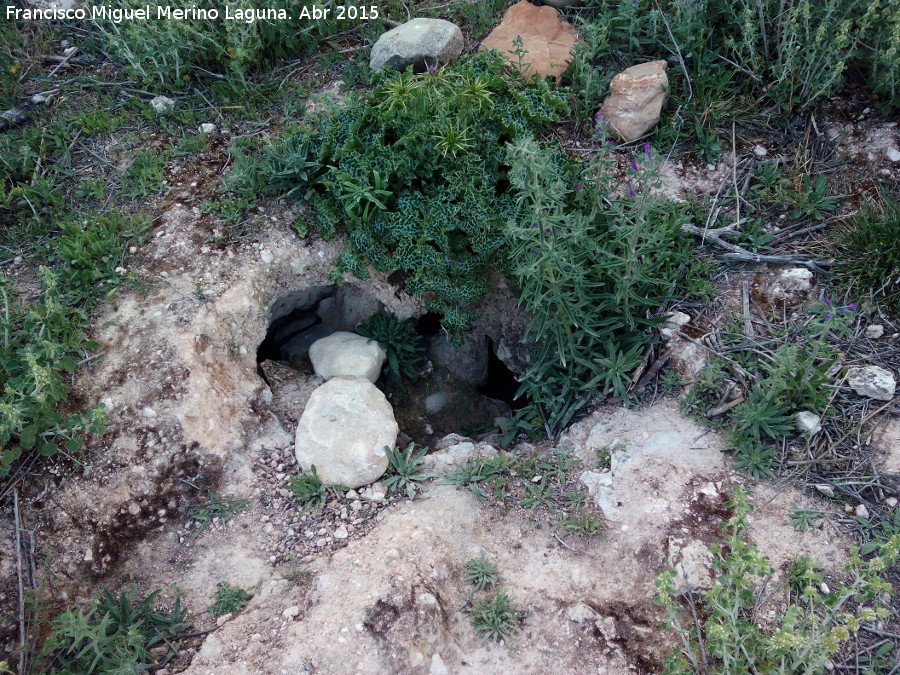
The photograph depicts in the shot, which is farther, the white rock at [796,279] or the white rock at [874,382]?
the white rock at [796,279]

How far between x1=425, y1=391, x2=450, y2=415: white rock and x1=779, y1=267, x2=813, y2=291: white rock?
2276mm

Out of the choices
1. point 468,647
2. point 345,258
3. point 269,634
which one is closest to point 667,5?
point 345,258

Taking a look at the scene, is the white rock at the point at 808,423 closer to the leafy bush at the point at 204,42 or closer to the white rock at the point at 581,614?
the white rock at the point at 581,614

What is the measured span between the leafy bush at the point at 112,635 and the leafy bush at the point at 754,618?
2.06m

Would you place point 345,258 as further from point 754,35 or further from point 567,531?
point 754,35

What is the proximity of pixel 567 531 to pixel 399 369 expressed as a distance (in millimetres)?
1747

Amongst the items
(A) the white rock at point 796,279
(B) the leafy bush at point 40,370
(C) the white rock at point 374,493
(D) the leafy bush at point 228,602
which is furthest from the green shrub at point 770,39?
(D) the leafy bush at point 228,602

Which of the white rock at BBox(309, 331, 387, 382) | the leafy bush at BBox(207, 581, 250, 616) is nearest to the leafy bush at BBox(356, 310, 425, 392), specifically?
the white rock at BBox(309, 331, 387, 382)

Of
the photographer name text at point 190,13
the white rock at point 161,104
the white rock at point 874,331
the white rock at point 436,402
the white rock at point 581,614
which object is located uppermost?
the photographer name text at point 190,13

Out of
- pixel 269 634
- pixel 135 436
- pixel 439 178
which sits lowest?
pixel 269 634

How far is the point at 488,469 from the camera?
3186 millimetres

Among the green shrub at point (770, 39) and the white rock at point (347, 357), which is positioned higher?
the green shrub at point (770, 39)

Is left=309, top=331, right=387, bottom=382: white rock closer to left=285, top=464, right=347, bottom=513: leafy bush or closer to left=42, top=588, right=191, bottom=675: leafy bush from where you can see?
left=285, top=464, right=347, bottom=513: leafy bush

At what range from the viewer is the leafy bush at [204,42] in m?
4.18
